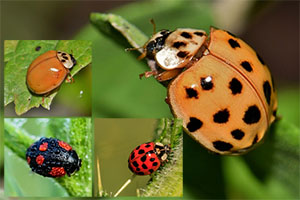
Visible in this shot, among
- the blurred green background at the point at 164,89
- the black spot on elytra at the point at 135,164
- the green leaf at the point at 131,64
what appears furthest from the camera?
the green leaf at the point at 131,64

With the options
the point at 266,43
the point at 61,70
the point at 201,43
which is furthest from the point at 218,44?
the point at 266,43

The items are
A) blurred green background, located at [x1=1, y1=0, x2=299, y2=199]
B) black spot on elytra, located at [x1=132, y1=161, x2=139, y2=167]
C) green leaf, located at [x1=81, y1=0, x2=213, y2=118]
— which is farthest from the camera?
green leaf, located at [x1=81, y1=0, x2=213, y2=118]

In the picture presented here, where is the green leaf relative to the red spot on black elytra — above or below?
below

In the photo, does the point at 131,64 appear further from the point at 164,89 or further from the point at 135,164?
the point at 135,164

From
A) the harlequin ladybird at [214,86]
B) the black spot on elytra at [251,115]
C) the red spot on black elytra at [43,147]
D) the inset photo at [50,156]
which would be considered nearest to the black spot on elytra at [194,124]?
the harlequin ladybird at [214,86]

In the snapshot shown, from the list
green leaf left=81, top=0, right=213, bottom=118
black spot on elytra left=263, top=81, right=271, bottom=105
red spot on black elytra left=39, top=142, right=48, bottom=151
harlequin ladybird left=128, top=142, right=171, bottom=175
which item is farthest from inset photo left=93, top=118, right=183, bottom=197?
green leaf left=81, top=0, right=213, bottom=118

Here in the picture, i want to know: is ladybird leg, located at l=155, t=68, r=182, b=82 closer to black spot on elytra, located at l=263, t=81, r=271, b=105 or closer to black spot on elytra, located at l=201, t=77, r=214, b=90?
black spot on elytra, located at l=201, t=77, r=214, b=90

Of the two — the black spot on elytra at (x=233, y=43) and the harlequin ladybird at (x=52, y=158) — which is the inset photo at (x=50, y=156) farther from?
the black spot on elytra at (x=233, y=43)
